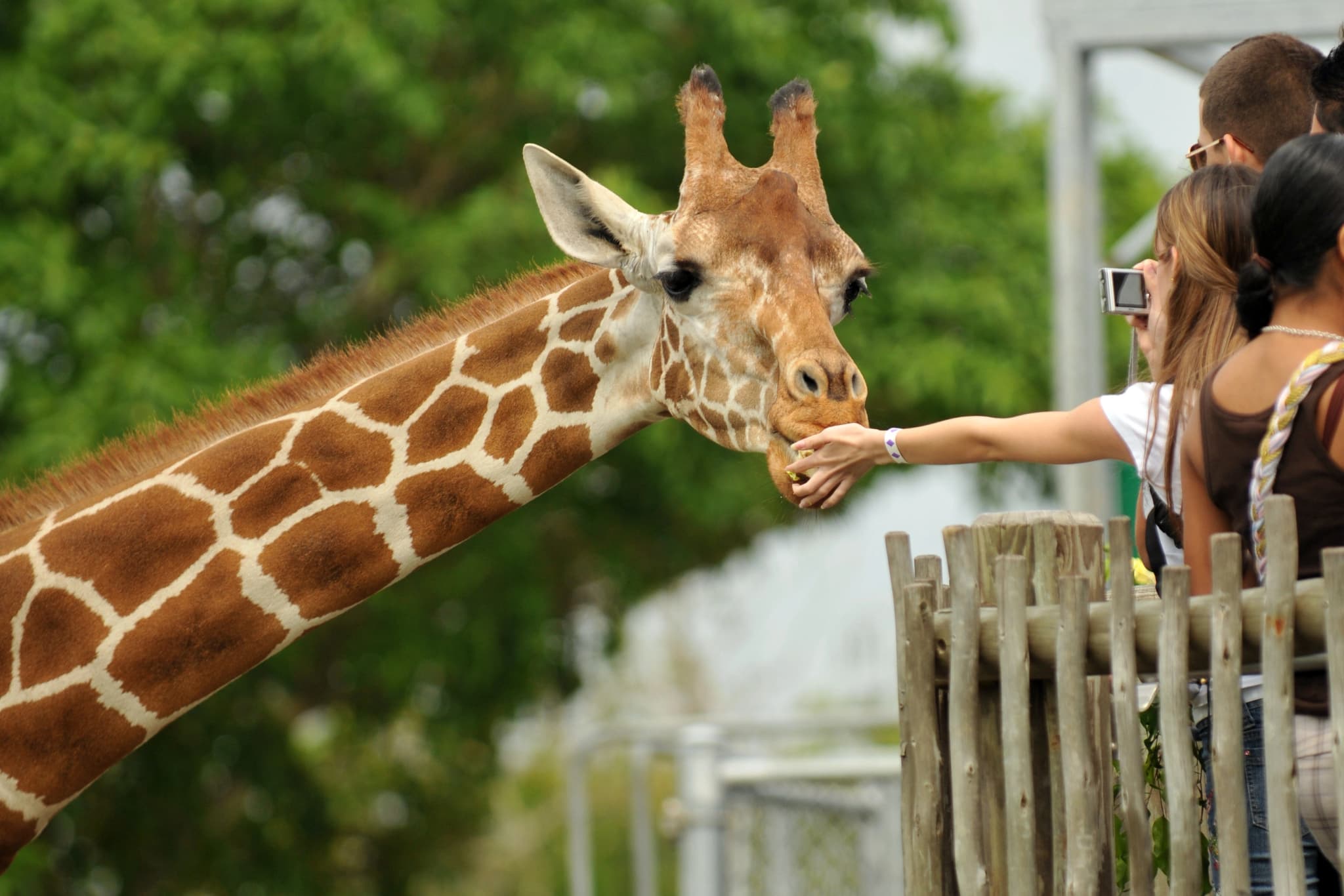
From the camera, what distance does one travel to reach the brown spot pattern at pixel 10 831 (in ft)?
13.4

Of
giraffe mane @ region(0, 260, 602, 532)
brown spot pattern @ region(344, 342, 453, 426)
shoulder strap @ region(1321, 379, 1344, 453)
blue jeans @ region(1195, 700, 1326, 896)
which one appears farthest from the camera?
giraffe mane @ region(0, 260, 602, 532)

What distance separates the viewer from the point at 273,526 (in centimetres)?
424

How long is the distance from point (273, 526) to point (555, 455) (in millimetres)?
751

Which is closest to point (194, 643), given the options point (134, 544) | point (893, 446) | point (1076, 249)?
point (134, 544)

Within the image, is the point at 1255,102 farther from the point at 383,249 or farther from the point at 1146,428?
the point at 383,249

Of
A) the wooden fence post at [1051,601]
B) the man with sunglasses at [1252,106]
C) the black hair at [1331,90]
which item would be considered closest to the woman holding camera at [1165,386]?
the wooden fence post at [1051,601]

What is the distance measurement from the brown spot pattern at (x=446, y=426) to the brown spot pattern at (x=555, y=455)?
18cm

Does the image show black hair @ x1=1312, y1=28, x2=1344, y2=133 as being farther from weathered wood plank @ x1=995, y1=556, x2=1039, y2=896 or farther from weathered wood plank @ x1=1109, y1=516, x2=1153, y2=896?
weathered wood plank @ x1=995, y1=556, x2=1039, y2=896

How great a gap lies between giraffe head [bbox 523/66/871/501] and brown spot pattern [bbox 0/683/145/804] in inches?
63.8

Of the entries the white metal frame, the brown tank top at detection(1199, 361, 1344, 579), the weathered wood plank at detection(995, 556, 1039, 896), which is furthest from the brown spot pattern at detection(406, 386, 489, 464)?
the white metal frame

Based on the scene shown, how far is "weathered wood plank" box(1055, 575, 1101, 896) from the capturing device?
2.98 m

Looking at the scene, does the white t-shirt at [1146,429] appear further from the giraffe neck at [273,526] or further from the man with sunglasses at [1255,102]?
the giraffe neck at [273,526]

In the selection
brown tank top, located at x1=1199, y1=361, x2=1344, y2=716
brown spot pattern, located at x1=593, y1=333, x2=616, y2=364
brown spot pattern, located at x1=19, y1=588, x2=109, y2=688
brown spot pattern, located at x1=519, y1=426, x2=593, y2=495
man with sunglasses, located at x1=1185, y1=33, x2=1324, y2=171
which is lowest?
brown spot pattern, located at x1=19, y1=588, x2=109, y2=688

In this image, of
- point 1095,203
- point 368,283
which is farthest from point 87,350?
point 1095,203
